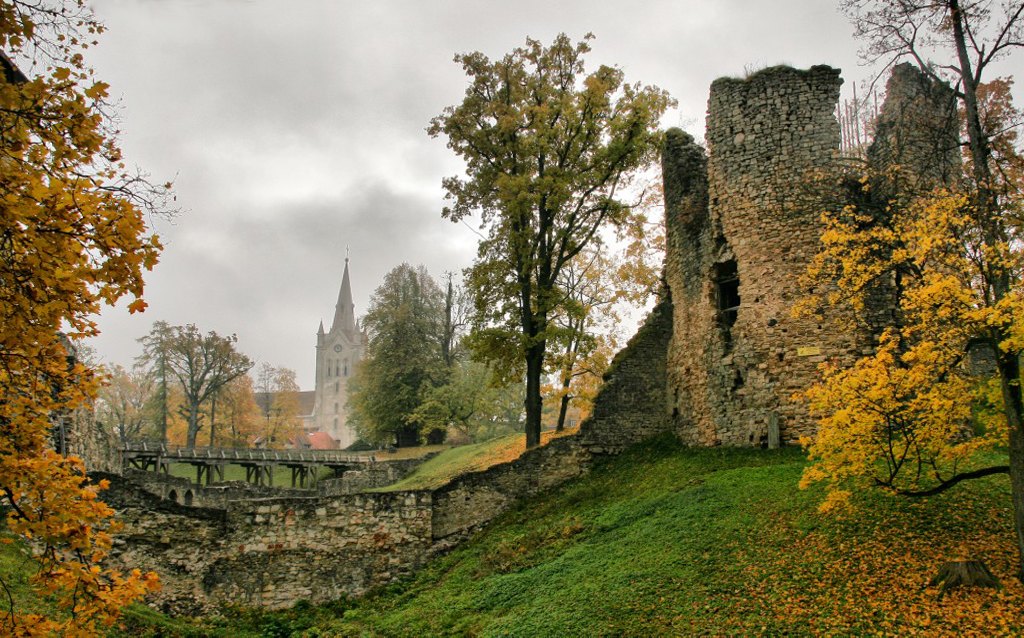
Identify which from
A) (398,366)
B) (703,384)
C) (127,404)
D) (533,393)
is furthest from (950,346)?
(127,404)

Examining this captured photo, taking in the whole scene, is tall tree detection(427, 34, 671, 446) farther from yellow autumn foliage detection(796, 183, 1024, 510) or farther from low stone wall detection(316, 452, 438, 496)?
low stone wall detection(316, 452, 438, 496)

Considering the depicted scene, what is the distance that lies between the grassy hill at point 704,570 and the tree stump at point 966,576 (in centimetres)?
13

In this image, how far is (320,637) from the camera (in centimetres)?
1255

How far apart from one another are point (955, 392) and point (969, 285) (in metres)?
1.40

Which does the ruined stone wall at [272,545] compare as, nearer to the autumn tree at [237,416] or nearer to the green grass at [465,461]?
the green grass at [465,461]

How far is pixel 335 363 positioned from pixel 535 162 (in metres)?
92.4

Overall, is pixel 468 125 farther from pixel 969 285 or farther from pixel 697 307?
pixel 969 285

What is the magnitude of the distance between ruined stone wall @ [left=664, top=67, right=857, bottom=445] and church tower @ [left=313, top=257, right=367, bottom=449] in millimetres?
92276

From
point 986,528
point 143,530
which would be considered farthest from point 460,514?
point 986,528

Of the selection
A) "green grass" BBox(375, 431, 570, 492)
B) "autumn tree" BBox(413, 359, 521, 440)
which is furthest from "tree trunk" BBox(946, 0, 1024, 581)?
"autumn tree" BBox(413, 359, 521, 440)

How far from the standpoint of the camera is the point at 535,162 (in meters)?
19.8

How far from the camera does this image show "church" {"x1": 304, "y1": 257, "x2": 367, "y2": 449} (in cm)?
10594

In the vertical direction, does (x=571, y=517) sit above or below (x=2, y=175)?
below

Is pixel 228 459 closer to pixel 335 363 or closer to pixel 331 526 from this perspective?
pixel 331 526
